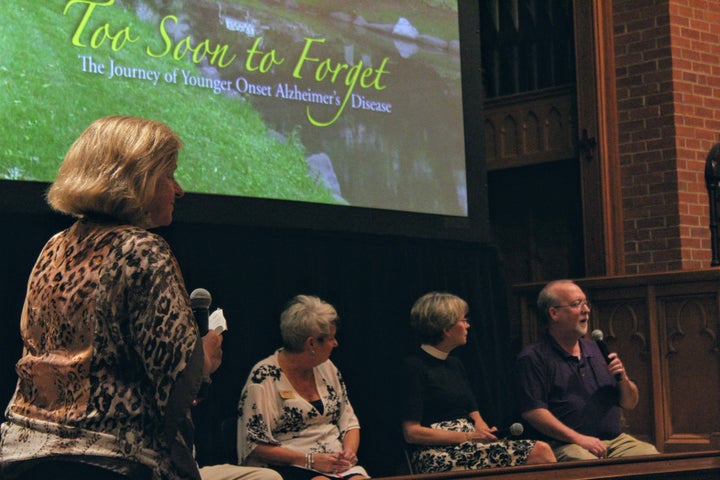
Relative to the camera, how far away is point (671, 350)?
687 cm

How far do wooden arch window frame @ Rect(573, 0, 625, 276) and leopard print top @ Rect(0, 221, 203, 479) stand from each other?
20.0 ft

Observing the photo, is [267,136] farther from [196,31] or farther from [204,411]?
[204,411]

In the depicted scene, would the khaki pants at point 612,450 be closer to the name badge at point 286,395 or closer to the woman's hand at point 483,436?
the woman's hand at point 483,436

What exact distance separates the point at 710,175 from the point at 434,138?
1848 mm

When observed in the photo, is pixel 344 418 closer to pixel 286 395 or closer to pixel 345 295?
pixel 286 395

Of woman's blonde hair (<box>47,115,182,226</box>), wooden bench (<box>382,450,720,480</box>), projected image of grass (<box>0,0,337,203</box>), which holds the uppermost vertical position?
projected image of grass (<box>0,0,337,203</box>)

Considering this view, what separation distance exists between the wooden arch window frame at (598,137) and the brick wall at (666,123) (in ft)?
0.21

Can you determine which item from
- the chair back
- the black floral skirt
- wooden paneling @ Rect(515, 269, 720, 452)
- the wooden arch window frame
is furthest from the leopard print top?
the wooden arch window frame

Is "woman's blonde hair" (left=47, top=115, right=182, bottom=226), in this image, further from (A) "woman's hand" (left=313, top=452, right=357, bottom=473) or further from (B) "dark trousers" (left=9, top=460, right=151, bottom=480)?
(A) "woman's hand" (left=313, top=452, right=357, bottom=473)

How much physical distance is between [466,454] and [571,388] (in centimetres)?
72

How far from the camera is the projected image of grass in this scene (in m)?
4.87

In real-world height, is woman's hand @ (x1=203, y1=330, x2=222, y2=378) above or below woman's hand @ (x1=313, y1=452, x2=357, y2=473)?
above

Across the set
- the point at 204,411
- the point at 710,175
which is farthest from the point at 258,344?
the point at 710,175

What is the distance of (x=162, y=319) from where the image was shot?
6.40 feet
